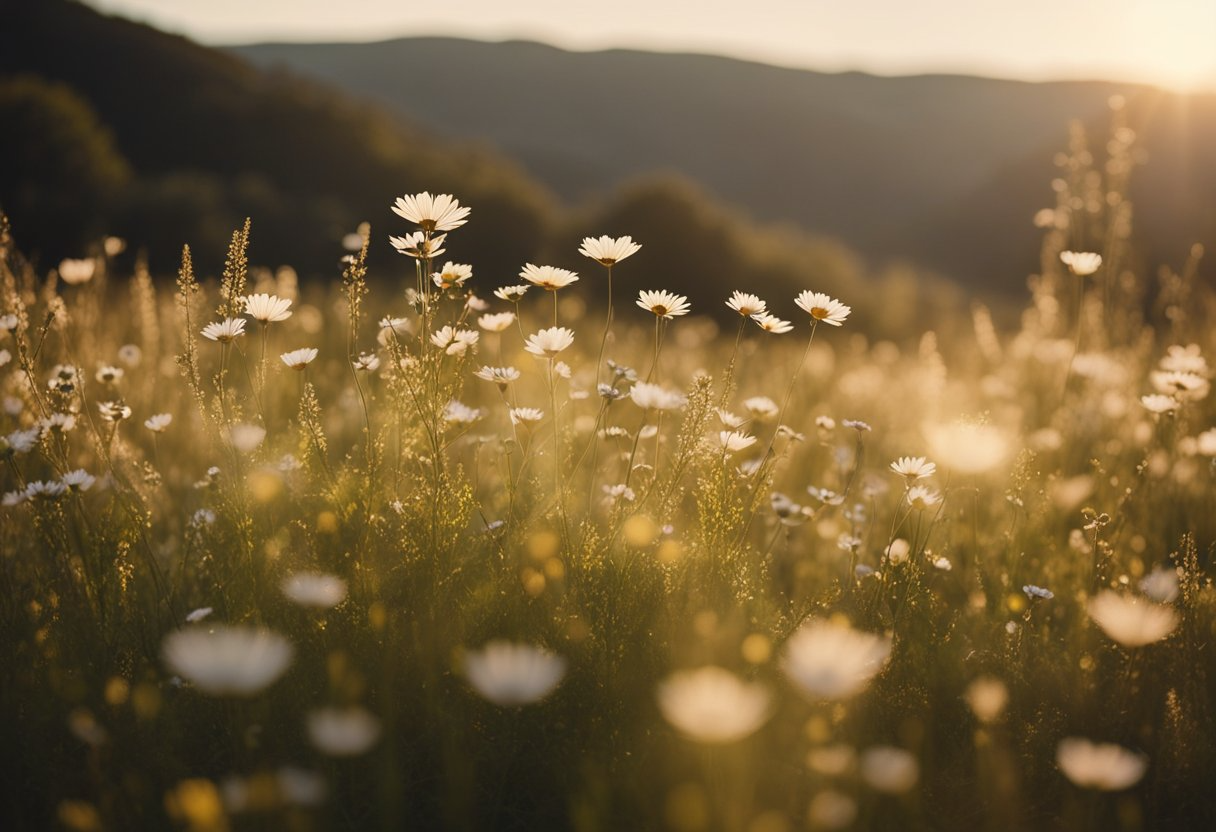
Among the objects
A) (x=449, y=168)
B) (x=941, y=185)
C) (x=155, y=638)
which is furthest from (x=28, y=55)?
(x=941, y=185)

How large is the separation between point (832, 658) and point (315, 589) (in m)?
0.92

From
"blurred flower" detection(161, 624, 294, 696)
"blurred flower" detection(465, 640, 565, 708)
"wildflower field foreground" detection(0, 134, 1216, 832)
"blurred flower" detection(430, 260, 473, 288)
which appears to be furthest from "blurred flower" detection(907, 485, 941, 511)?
"blurred flower" detection(161, 624, 294, 696)

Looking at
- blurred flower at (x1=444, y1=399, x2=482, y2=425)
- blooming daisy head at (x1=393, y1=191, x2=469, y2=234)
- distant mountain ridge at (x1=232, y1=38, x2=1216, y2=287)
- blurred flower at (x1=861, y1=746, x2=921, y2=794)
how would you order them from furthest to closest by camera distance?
distant mountain ridge at (x1=232, y1=38, x2=1216, y2=287), blurred flower at (x1=444, y1=399, x2=482, y2=425), blooming daisy head at (x1=393, y1=191, x2=469, y2=234), blurred flower at (x1=861, y1=746, x2=921, y2=794)

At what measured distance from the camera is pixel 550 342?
1.83 metres

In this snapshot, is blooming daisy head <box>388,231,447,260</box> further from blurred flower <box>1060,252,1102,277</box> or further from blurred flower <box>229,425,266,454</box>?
blurred flower <box>1060,252,1102,277</box>

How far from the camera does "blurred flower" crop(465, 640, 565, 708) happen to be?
1186 mm

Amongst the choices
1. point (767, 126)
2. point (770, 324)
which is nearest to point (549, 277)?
point (770, 324)

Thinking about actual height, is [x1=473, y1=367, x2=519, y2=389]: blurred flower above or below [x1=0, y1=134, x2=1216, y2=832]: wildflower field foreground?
above

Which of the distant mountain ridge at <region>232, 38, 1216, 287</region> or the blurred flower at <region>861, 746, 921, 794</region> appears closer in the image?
the blurred flower at <region>861, 746, 921, 794</region>

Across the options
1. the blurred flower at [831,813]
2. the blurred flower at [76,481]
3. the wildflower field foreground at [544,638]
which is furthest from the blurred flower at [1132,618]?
the blurred flower at [76,481]

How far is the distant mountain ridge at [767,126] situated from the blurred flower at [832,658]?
55.6 m

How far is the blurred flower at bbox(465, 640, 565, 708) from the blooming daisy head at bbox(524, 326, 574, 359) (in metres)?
0.64

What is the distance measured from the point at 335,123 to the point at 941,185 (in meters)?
55.7

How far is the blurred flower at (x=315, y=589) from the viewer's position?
1501mm
